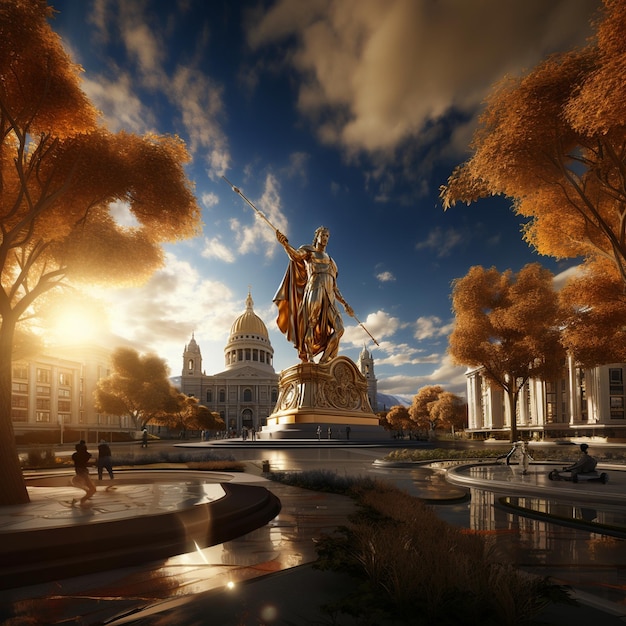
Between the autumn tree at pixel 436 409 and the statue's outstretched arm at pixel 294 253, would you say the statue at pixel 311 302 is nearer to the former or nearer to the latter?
Result: the statue's outstretched arm at pixel 294 253

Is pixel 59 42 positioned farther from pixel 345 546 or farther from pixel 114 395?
pixel 114 395

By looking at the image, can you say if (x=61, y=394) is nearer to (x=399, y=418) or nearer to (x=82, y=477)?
(x=399, y=418)

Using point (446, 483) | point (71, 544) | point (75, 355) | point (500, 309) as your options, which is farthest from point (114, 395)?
point (71, 544)

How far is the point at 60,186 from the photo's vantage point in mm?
12016

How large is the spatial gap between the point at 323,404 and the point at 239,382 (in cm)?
10500

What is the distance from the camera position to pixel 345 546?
4.72 metres

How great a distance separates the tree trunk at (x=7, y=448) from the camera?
8898 millimetres

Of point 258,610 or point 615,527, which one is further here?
point 615,527

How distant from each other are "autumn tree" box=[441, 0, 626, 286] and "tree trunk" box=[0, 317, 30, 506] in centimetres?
1326

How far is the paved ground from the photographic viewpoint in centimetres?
343

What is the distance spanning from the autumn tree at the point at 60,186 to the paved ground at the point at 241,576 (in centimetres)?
366

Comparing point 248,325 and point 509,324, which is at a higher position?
point 248,325

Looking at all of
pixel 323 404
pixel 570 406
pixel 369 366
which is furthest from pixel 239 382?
pixel 323 404

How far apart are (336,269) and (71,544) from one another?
34481mm
